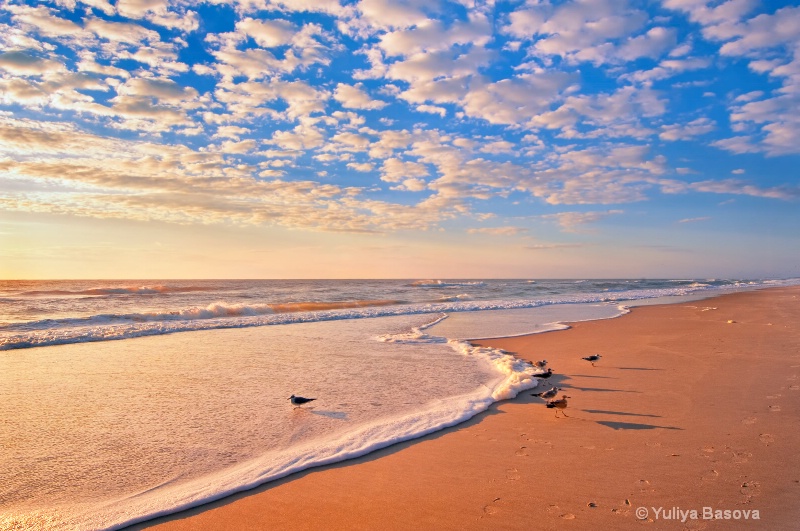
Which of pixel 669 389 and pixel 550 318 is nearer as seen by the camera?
pixel 669 389

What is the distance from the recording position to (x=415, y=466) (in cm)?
512

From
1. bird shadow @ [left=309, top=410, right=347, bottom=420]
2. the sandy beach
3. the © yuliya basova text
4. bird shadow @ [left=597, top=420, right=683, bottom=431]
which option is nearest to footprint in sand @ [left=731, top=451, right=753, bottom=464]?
the sandy beach

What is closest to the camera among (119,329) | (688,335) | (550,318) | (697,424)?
(697,424)

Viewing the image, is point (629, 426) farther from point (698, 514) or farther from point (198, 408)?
point (198, 408)

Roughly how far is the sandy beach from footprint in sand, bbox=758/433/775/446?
0.02 m

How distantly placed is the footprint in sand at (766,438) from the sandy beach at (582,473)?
2 cm

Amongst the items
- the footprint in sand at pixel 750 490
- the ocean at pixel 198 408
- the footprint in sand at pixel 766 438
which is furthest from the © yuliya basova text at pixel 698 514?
the ocean at pixel 198 408

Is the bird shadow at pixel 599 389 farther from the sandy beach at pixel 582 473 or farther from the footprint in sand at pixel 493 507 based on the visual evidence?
the footprint in sand at pixel 493 507

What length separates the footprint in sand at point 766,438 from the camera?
5489 mm

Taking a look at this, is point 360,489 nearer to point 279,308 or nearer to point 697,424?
point 697,424

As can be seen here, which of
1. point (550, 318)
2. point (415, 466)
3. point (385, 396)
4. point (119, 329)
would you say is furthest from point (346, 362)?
point (550, 318)

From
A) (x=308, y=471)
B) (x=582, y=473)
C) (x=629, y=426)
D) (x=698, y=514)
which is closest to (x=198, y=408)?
(x=308, y=471)

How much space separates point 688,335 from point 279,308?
22.2 m

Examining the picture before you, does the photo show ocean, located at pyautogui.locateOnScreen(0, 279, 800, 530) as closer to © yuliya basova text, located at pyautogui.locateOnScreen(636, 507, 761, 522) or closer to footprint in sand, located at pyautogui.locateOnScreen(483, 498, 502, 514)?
footprint in sand, located at pyautogui.locateOnScreen(483, 498, 502, 514)
